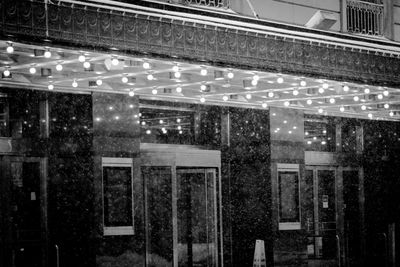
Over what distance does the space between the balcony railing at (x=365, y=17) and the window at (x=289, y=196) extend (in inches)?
175

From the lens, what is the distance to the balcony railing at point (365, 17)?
635 inches

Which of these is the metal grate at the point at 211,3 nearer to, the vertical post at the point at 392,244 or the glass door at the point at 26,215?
the glass door at the point at 26,215

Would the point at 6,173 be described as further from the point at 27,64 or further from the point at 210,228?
the point at 210,228

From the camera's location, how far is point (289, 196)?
63.8 feet

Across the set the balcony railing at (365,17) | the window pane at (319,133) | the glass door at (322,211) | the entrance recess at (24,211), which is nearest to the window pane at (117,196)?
the entrance recess at (24,211)

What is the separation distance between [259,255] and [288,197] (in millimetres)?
2098

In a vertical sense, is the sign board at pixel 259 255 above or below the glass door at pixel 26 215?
below

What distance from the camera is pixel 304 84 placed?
1518 centimetres

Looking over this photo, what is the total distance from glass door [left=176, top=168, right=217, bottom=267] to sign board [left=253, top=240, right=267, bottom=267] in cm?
92

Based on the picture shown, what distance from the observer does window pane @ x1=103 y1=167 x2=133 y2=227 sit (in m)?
15.8

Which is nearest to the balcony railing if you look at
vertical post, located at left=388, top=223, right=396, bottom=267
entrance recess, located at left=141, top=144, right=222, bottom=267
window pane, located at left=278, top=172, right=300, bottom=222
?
entrance recess, located at left=141, top=144, right=222, bottom=267

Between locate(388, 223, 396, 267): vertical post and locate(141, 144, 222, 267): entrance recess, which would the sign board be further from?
locate(388, 223, 396, 267): vertical post

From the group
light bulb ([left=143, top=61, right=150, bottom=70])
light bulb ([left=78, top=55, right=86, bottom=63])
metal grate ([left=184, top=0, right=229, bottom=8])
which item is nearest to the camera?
light bulb ([left=78, top=55, right=86, bottom=63])

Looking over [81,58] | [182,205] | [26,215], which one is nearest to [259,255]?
[182,205]
